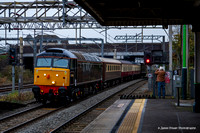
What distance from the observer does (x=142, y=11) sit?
1143 cm

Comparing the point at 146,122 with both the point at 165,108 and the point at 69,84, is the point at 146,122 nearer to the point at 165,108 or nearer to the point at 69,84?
the point at 165,108

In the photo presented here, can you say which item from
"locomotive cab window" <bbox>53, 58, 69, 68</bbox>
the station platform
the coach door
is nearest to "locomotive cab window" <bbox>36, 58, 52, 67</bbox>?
"locomotive cab window" <bbox>53, 58, 69, 68</bbox>

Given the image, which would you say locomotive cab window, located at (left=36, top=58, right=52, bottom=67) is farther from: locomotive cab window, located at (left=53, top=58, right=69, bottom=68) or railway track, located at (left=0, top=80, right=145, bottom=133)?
→ railway track, located at (left=0, top=80, right=145, bottom=133)

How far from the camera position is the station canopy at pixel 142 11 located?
369 inches

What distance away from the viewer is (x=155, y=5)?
985 centimetres

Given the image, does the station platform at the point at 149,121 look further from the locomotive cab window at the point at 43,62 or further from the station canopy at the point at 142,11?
the locomotive cab window at the point at 43,62

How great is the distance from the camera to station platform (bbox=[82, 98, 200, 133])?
28.2 ft

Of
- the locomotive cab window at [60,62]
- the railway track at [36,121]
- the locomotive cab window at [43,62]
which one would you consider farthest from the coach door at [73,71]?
the railway track at [36,121]

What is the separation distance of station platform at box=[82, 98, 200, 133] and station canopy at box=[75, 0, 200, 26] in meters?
3.38

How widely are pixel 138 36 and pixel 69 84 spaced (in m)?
48.7

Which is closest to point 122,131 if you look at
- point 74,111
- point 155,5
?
point 155,5

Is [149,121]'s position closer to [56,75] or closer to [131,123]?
[131,123]

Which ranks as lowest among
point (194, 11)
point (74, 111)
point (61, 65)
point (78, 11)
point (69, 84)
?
point (74, 111)

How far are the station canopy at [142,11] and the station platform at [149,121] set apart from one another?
3.38m
